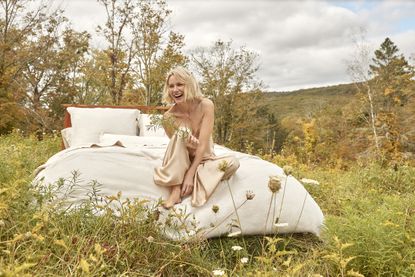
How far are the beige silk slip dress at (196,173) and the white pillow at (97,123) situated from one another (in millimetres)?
2650

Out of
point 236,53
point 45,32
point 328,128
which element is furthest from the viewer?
point 328,128

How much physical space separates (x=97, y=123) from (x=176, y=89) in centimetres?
260

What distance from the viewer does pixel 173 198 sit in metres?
2.51

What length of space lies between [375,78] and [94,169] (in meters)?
19.8

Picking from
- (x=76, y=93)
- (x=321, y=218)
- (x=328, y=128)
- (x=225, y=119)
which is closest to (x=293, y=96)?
(x=328, y=128)

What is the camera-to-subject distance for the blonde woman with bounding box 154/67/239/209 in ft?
8.27

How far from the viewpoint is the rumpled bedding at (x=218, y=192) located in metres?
2.41

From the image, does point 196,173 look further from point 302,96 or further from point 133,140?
point 302,96

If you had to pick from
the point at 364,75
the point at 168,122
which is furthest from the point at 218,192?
the point at 364,75

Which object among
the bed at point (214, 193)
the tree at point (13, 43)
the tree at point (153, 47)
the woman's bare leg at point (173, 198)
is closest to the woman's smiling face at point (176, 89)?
the bed at point (214, 193)

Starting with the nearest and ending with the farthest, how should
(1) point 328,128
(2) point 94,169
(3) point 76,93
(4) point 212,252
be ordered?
(4) point 212,252, (2) point 94,169, (3) point 76,93, (1) point 328,128

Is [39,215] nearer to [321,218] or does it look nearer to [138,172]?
[138,172]

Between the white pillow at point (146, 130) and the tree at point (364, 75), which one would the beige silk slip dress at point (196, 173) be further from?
the tree at point (364, 75)

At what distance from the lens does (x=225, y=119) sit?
2016 cm
